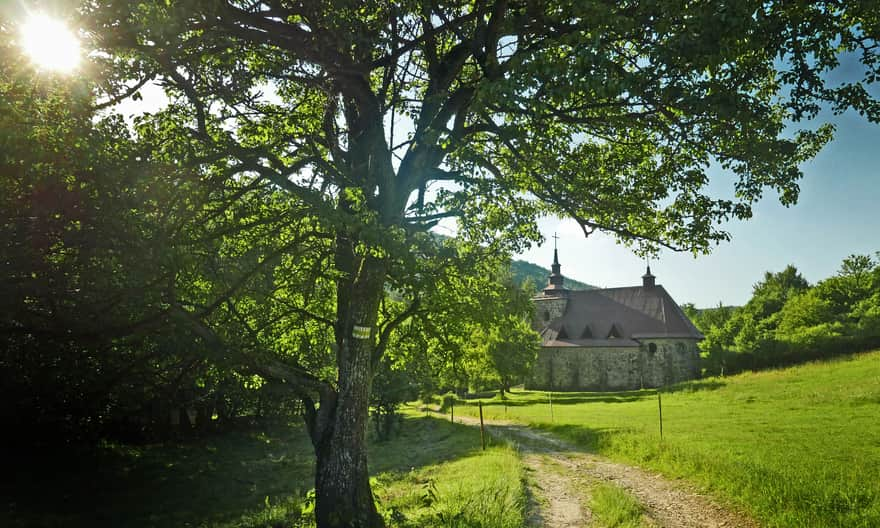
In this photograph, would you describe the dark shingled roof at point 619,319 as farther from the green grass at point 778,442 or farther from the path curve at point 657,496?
the path curve at point 657,496

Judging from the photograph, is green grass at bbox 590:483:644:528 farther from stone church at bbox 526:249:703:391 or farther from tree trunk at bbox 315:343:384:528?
stone church at bbox 526:249:703:391

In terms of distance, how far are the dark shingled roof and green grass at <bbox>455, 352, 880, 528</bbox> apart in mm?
18231

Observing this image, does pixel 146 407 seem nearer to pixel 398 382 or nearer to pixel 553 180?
pixel 398 382

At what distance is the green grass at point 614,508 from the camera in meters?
8.38

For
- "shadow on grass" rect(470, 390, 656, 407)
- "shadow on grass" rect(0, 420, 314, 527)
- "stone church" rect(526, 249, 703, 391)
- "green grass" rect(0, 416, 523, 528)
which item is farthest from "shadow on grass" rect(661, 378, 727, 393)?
"shadow on grass" rect(0, 420, 314, 527)

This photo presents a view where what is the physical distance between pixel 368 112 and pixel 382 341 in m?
4.14

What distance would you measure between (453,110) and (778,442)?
44.0 ft

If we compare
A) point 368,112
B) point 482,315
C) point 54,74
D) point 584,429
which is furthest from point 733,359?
point 54,74

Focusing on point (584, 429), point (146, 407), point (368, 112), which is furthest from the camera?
point (146, 407)

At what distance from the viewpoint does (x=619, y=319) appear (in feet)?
182

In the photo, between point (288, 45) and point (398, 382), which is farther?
point (398, 382)

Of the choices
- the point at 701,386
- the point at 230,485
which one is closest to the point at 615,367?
the point at 701,386

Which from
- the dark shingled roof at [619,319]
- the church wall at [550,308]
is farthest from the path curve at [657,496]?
the church wall at [550,308]

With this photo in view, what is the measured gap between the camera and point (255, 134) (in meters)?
9.26
